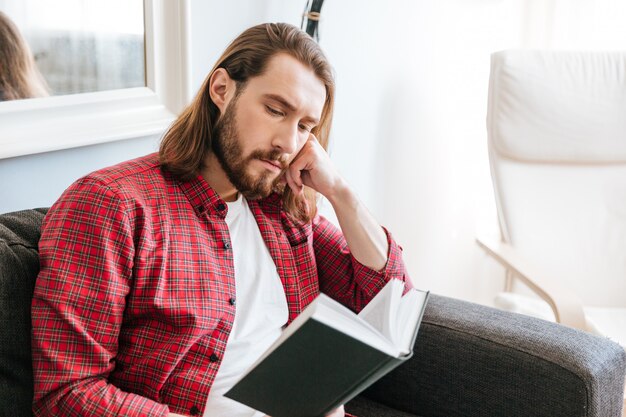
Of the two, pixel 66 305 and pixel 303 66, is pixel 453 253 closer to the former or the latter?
pixel 303 66

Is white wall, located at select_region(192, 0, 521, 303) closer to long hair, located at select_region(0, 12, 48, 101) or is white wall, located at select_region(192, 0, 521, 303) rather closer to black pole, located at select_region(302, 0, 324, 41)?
black pole, located at select_region(302, 0, 324, 41)

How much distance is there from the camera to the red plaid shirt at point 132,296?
104 cm

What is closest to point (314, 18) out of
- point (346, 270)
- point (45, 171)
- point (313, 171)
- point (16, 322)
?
point (313, 171)

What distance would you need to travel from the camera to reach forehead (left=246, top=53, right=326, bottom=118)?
1263mm

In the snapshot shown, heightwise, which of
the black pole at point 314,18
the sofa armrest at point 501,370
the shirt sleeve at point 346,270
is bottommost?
the sofa armrest at point 501,370

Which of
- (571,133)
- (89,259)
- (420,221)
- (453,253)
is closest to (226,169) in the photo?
(89,259)

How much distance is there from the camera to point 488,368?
1355 millimetres

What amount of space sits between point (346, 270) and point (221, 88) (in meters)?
0.44

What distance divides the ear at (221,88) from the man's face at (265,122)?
0.06ft

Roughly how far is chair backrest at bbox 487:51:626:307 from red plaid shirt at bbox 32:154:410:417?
3.99 ft

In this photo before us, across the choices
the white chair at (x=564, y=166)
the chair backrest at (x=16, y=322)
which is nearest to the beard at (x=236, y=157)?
the chair backrest at (x=16, y=322)

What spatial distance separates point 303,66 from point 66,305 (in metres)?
0.55

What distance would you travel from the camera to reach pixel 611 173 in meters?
2.30

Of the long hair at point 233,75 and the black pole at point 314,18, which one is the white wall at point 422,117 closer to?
the black pole at point 314,18
